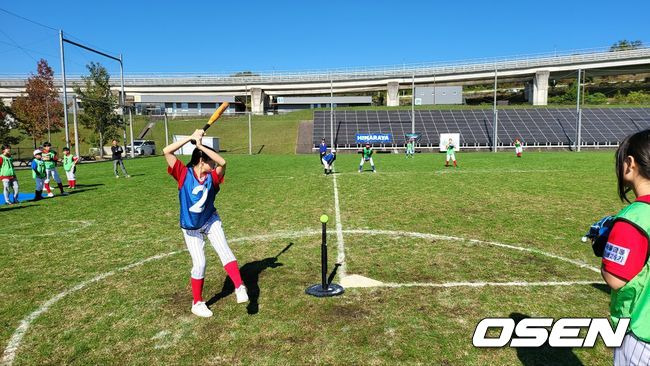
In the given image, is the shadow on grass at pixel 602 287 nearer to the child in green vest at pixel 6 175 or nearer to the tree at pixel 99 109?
the child in green vest at pixel 6 175

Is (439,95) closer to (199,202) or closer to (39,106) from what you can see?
(39,106)

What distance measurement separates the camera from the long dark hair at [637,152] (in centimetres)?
229

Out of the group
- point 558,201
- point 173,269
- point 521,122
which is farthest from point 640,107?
point 173,269

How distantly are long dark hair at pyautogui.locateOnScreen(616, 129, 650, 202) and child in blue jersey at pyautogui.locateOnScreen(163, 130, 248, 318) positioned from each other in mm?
4486

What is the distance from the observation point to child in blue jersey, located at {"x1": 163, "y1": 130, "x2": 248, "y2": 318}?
5.55 metres

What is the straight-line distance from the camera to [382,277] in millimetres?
6953

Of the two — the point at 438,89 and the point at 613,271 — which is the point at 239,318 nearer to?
the point at 613,271

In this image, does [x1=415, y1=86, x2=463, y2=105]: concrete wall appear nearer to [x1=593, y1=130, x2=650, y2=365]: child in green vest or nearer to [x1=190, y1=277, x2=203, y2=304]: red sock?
[x1=190, y1=277, x2=203, y2=304]: red sock

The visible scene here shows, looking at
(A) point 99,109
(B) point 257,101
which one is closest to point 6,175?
(A) point 99,109

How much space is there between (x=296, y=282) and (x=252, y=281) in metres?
0.76

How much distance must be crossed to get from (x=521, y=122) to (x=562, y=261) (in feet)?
204

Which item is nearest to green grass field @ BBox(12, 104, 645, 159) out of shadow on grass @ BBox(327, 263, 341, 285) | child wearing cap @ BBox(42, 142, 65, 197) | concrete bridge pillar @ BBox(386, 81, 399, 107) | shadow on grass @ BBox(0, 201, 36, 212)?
concrete bridge pillar @ BBox(386, 81, 399, 107)

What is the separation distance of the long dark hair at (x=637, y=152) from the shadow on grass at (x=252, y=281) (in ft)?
15.3

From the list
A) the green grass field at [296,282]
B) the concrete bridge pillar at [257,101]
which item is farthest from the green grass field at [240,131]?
the green grass field at [296,282]
